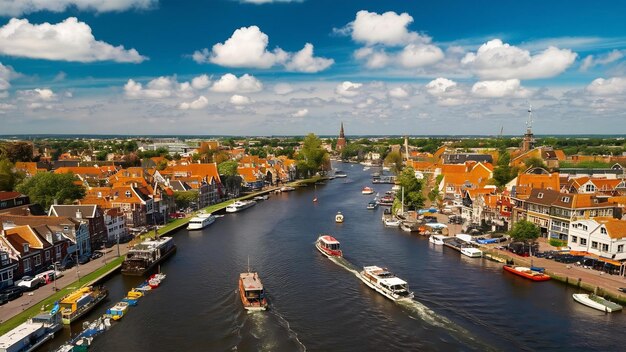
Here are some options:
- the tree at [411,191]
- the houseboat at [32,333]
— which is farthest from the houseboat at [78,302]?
the tree at [411,191]

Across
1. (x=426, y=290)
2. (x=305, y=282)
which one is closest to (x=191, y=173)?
(x=305, y=282)

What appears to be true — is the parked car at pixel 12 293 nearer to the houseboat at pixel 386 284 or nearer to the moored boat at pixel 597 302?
the houseboat at pixel 386 284

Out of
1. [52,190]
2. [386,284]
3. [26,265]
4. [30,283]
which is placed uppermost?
[52,190]

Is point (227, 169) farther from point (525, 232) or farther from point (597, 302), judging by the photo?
point (597, 302)

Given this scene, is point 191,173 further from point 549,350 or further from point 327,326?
point 549,350

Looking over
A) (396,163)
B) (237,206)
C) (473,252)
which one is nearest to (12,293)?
(473,252)
